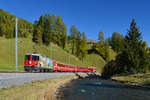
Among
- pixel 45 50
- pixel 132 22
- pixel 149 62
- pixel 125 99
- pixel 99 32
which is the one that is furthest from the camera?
pixel 99 32

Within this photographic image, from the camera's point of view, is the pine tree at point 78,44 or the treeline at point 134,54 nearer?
the treeline at point 134,54

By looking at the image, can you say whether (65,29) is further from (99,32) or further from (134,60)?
(134,60)

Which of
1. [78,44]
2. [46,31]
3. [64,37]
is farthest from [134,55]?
[46,31]

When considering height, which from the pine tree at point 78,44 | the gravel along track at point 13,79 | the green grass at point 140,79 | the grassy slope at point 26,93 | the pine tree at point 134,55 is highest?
the pine tree at point 78,44

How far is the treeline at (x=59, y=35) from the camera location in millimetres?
87000

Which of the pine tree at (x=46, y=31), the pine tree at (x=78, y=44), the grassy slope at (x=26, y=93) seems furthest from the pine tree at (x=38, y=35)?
the grassy slope at (x=26, y=93)

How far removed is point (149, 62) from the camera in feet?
109

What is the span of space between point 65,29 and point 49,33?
8963 mm

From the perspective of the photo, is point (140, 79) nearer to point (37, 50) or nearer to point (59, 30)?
point (37, 50)

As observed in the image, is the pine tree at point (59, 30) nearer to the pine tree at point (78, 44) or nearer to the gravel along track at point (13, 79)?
the pine tree at point (78, 44)

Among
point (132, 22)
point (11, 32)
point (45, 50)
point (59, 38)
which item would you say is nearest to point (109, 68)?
point (132, 22)

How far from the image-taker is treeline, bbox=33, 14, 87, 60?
285 feet

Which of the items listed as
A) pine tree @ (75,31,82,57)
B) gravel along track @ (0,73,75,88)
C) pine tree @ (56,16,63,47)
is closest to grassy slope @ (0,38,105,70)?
pine tree @ (56,16,63,47)

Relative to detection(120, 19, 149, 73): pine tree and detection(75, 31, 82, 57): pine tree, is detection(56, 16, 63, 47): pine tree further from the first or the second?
detection(120, 19, 149, 73): pine tree
